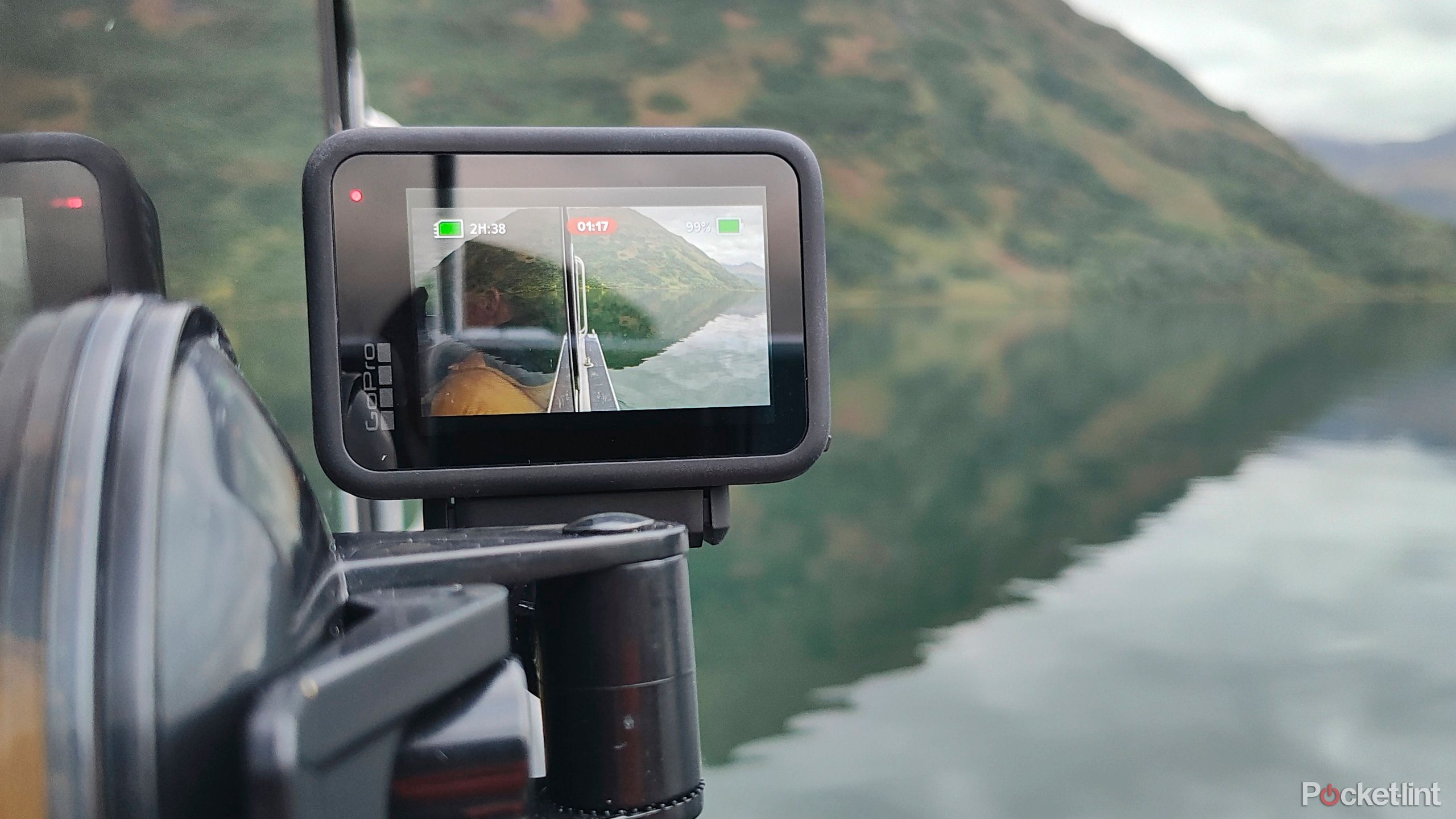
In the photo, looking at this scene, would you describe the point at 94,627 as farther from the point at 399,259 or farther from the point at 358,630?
the point at 399,259

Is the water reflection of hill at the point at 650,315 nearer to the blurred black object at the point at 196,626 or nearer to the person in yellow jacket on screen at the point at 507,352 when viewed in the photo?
the person in yellow jacket on screen at the point at 507,352

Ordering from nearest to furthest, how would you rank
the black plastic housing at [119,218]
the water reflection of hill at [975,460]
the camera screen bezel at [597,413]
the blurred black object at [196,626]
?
the blurred black object at [196,626], the black plastic housing at [119,218], the camera screen bezel at [597,413], the water reflection of hill at [975,460]

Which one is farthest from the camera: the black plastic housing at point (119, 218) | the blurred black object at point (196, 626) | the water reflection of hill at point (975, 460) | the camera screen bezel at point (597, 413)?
the water reflection of hill at point (975, 460)

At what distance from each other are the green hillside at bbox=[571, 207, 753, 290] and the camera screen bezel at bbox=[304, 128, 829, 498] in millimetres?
19

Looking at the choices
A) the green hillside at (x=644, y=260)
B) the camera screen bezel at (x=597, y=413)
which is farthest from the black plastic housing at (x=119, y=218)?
the green hillside at (x=644, y=260)

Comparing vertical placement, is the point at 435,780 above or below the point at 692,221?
below

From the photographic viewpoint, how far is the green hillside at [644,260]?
1.95ft

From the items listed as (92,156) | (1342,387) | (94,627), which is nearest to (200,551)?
(94,627)

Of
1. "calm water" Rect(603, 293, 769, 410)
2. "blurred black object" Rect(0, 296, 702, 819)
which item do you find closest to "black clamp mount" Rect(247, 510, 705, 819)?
"blurred black object" Rect(0, 296, 702, 819)

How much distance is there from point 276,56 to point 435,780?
0.68 metres

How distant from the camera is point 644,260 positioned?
0.60 meters

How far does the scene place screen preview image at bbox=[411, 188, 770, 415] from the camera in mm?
592

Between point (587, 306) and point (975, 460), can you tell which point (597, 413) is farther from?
point (975, 460)

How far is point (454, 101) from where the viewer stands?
31938mm
